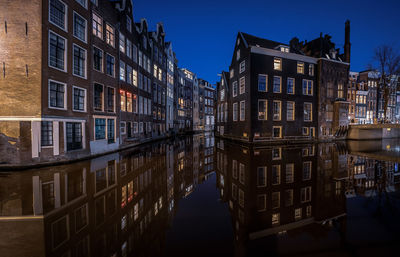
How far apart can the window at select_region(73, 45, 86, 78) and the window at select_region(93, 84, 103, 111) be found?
208 cm

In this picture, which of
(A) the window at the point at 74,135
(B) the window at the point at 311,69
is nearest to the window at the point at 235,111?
(B) the window at the point at 311,69

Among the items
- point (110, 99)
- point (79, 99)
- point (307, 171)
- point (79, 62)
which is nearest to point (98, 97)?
point (110, 99)

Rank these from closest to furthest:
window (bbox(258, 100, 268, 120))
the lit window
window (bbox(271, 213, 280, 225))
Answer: window (bbox(271, 213, 280, 225)), window (bbox(258, 100, 268, 120)), the lit window

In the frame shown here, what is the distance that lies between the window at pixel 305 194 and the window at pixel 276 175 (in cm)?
121

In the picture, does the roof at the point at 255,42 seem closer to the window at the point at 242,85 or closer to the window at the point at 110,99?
the window at the point at 242,85

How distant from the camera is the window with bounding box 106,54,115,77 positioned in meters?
20.2

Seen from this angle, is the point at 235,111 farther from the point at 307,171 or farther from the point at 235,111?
the point at 307,171

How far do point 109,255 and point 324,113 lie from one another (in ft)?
127

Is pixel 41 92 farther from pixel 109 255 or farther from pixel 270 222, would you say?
pixel 270 222

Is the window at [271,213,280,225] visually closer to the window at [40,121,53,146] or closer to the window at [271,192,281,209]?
the window at [271,192,281,209]

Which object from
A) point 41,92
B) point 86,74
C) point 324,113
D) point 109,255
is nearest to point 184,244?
point 109,255

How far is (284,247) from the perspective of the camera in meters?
→ 4.25

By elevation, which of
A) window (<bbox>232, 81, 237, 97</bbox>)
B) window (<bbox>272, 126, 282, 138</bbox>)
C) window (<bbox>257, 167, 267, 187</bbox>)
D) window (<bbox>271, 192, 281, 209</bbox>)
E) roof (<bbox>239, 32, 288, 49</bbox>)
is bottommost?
window (<bbox>271, 192, 281, 209</bbox>)

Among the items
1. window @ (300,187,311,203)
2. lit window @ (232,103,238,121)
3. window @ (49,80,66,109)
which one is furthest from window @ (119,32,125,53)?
window @ (300,187,311,203)
